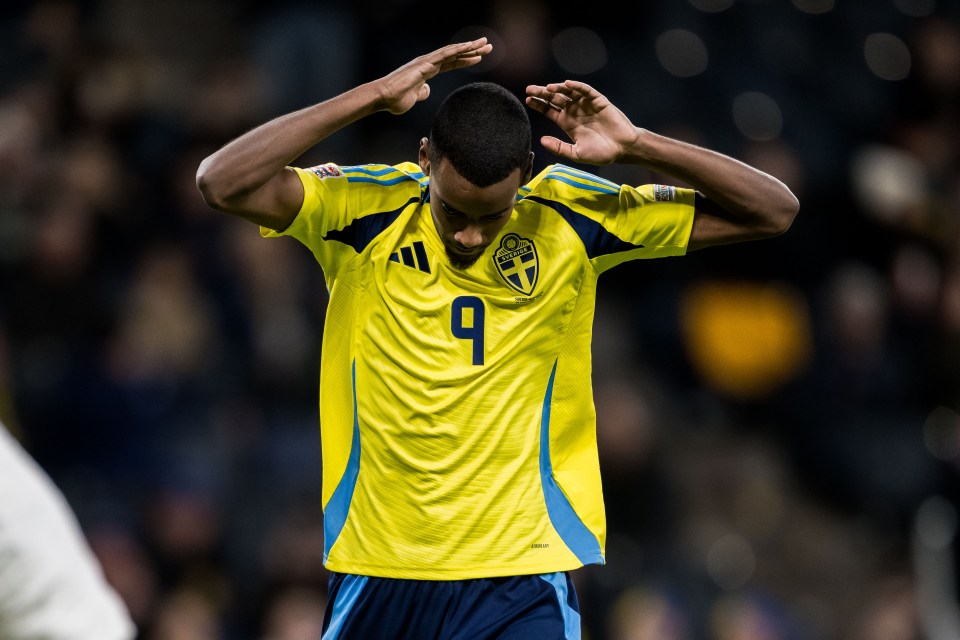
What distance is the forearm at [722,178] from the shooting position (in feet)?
14.6

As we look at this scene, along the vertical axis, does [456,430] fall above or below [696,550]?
above

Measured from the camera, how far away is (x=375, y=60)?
945 centimetres

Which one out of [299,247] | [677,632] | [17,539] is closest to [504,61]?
[299,247]

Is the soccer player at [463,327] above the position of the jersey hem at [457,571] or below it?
above

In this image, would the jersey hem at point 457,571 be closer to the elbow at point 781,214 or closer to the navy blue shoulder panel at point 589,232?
the navy blue shoulder panel at point 589,232

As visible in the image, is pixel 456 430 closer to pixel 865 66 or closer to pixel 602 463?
pixel 602 463

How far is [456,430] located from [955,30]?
25.3 ft

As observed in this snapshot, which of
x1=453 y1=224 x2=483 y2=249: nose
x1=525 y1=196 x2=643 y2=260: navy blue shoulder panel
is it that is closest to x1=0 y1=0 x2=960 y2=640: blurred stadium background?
x1=525 y1=196 x2=643 y2=260: navy blue shoulder panel

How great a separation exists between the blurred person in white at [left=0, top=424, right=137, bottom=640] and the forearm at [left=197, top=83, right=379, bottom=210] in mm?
1819

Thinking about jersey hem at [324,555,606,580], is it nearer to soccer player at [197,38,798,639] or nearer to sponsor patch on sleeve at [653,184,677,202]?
soccer player at [197,38,798,639]

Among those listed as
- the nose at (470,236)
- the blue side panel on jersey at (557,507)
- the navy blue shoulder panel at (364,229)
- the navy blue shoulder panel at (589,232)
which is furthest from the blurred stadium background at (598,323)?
the nose at (470,236)

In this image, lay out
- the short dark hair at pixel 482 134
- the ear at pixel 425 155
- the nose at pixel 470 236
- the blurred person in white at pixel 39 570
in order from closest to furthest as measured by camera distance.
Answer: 1. the blurred person in white at pixel 39 570
2. the short dark hair at pixel 482 134
3. the nose at pixel 470 236
4. the ear at pixel 425 155

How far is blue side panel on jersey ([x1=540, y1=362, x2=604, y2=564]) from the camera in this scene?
4473mm

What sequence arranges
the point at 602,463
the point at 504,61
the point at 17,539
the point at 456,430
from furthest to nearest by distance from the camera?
the point at 504,61 → the point at 602,463 → the point at 456,430 → the point at 17,539
